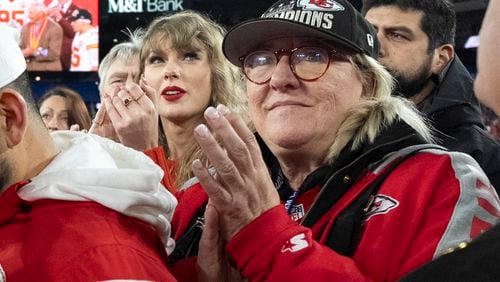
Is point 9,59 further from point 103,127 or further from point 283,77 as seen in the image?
point 103,127

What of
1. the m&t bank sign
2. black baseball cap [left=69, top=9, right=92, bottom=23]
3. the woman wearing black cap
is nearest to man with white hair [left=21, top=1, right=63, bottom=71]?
black baseball cap [left=69, top=9, right=92, bottom=23]

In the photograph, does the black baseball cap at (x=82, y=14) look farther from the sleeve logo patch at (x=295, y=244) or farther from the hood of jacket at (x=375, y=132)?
the sleeve logo patch at (x=295, y=244)

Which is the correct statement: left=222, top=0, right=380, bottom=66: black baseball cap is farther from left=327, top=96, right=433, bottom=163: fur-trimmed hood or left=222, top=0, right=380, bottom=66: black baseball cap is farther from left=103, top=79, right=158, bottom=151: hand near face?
left=103, top=79, right=158, bottom=151: hand near face

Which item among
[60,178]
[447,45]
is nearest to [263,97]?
[60,178]

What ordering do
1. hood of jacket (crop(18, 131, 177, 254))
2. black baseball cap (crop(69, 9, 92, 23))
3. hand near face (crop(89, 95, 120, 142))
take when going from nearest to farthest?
hood of jacket (crop(18, 131, 177, 254)), hand near face (crop(89, 95, 120, 142)), black baseball cap (crop(69, 9, 92, 23))

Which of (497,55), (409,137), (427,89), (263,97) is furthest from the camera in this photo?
(427,89)

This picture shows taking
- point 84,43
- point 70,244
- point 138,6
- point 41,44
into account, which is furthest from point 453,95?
point 138,6

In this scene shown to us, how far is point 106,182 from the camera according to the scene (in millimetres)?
1317

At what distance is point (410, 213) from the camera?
145cm

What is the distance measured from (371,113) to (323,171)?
175mm

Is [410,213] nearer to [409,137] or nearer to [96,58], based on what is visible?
[409,137]

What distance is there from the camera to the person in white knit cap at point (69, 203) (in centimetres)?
119

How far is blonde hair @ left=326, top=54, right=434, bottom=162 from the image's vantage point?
1.65 metres

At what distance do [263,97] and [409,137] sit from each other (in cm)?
38
